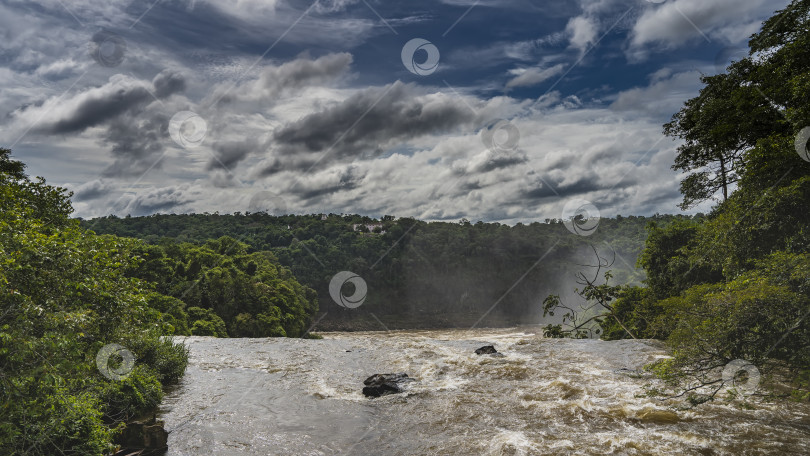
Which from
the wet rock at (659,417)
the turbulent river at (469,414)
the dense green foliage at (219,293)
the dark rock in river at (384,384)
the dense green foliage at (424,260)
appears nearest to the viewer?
the turbulent river at (469,414)

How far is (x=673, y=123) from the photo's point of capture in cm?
2814

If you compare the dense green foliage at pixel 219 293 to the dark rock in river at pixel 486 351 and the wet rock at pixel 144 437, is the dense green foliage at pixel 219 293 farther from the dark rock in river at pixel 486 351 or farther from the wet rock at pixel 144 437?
the wet rock at pixel 144 437

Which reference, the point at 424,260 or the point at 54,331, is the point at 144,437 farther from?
the point at 424,260

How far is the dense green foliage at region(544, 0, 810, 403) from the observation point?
11.9 meters

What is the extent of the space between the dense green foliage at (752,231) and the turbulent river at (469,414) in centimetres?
124

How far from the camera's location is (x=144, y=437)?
12.5 metres

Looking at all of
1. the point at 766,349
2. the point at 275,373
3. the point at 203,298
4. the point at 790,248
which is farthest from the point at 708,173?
the point at 203,298

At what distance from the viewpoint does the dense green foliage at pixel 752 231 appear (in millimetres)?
11930

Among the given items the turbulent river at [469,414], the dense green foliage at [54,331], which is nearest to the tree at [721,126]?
the turbulent river at [469,414]

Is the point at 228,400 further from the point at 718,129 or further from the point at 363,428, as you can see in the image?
the point at 718,129

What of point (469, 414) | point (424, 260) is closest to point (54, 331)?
point (469, 414)

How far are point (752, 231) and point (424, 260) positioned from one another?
288 feet

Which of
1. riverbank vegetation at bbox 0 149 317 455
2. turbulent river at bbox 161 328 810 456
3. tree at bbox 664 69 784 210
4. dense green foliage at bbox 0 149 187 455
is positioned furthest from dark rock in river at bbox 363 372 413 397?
tree at bbox 664 69 784 210

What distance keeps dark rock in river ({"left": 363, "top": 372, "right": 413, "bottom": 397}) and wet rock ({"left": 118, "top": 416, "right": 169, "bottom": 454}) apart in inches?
287
